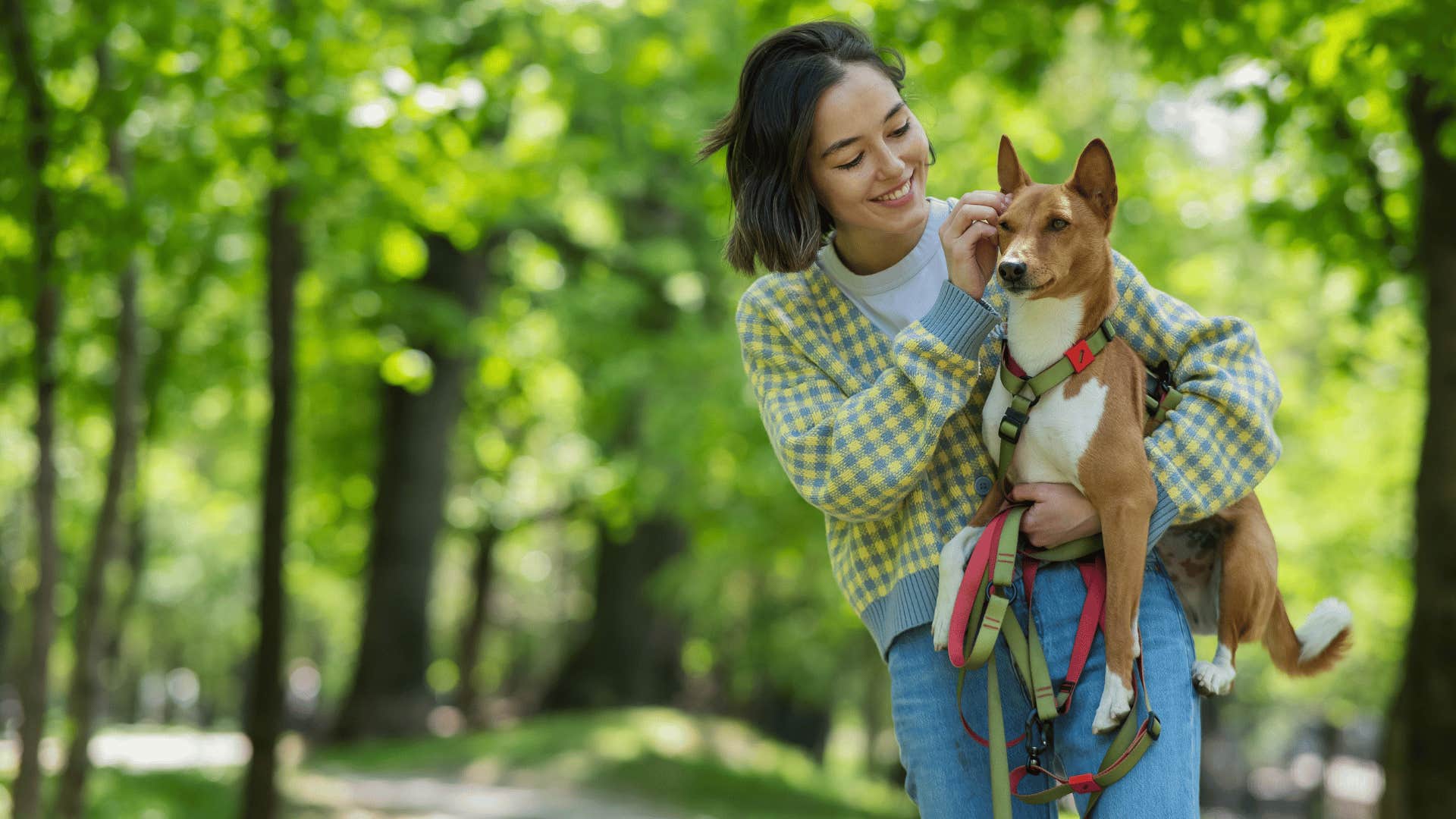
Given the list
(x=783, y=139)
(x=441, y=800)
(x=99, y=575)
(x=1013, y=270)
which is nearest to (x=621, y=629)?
(x=441, y=800)

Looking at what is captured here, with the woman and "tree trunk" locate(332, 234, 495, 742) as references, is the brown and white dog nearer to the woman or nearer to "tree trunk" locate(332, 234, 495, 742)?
the woman

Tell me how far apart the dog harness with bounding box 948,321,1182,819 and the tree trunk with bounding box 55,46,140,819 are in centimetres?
688

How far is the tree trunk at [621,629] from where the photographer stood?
19.0 metres

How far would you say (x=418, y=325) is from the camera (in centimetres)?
1444

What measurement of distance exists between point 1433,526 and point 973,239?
6091mm

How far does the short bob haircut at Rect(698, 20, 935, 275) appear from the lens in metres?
2.82

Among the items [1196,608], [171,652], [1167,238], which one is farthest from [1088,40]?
[171,652]

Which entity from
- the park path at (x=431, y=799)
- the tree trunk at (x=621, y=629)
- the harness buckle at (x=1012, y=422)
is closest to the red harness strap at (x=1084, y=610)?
the harness buckle at (x=1012, y=422)

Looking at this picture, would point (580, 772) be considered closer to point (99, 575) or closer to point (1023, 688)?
point (99, 575)

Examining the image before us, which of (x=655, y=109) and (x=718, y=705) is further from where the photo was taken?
(x=718, y=705)

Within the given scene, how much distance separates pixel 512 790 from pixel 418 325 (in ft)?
15.9

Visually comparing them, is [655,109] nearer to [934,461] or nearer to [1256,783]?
[934,461]

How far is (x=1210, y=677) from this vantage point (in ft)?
8.71

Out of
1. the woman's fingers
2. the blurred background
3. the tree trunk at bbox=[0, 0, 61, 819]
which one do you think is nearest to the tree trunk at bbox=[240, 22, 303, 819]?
the blurred background
